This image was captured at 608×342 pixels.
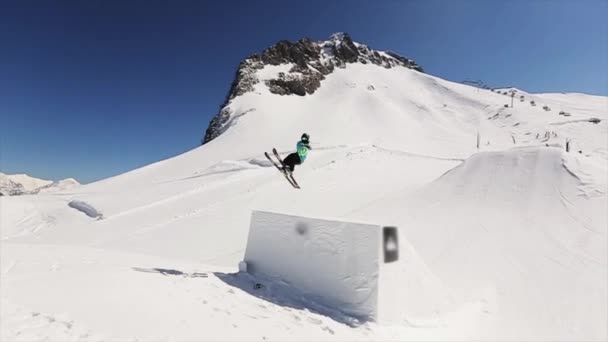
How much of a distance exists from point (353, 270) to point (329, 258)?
1.53ft

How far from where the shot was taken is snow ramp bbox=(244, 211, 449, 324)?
4.82 m

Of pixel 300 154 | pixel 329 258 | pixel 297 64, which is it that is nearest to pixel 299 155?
pixel 300 154

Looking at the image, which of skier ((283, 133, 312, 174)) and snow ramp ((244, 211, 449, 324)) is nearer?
snow ramp ((244, 211, 449, 324))

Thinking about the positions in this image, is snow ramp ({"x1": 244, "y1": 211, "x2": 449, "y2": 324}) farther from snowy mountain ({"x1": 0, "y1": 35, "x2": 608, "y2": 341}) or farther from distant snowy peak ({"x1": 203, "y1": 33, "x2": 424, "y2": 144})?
distant snowy peak ({"x1": 203, "y1": 33, "x2": 424, "y2": 144})

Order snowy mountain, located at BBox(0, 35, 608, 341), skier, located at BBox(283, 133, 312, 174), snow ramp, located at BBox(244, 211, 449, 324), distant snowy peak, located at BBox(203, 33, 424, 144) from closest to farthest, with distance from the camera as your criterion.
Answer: snowy mountain, located at BBox(0, 35, 608, 341) < snow ramp, located at BBox(244, 211, 449, 324) < skier, located at BBox(283, 133, 312, 174) < distant snowy peak, located at BBox(203, 33, 424, 144)

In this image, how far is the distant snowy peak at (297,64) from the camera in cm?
4325

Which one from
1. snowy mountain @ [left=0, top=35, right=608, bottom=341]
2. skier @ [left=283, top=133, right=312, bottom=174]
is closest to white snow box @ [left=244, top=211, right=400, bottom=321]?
snowy mountain @ [left=0, top=35, right=608, bottom=341]

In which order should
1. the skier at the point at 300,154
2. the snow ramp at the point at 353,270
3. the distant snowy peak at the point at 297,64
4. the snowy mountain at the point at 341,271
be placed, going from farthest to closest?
the distant snowy peak at the point at 297,64 < the skier at the point at 300,154 < the snow ramp at the point at 353,270 < the snowy mountain at the point at 341,271

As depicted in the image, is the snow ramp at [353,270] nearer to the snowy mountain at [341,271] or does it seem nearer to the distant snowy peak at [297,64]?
the snowy mountain at [341,271]

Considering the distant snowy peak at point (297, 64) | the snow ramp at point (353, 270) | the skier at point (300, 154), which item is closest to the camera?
the snow ramp at point (353, 270)

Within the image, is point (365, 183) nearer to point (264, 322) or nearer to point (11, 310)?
point (264, 322)

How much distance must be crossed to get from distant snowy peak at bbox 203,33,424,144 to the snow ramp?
32.9 m

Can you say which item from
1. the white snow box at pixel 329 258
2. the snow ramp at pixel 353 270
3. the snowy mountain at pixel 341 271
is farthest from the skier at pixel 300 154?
the snow ramp at pixel 353 270

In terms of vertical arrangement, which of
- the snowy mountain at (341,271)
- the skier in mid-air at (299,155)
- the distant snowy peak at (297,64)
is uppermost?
the distant snowy peak at (297,64)
